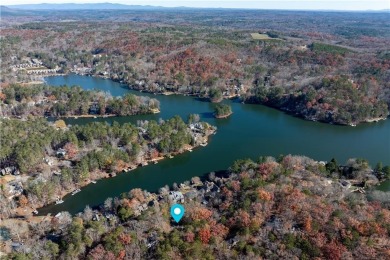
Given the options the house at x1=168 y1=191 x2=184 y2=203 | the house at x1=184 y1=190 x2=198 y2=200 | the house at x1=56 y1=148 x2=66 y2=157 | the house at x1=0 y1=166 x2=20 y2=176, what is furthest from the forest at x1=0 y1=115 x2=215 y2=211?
the house at x1=184 y1=190 x2=198 y2=200

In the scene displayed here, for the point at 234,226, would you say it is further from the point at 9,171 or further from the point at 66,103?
the point at 66,103

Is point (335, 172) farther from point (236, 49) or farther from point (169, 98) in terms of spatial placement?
point (236, 49)

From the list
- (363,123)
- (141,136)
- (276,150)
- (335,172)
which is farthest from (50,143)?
(363,123)

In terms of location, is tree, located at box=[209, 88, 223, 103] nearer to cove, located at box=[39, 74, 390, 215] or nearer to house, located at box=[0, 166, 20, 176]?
cove, located at box=[39, 74, 390, 215]

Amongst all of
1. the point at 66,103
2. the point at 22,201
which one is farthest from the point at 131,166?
the point at 66,103

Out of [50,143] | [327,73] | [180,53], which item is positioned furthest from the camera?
[180,53]

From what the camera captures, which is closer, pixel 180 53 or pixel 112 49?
pixel 180 53

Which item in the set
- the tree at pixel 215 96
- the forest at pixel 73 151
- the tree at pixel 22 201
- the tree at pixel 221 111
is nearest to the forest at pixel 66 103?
the forest at pixel 73 151
